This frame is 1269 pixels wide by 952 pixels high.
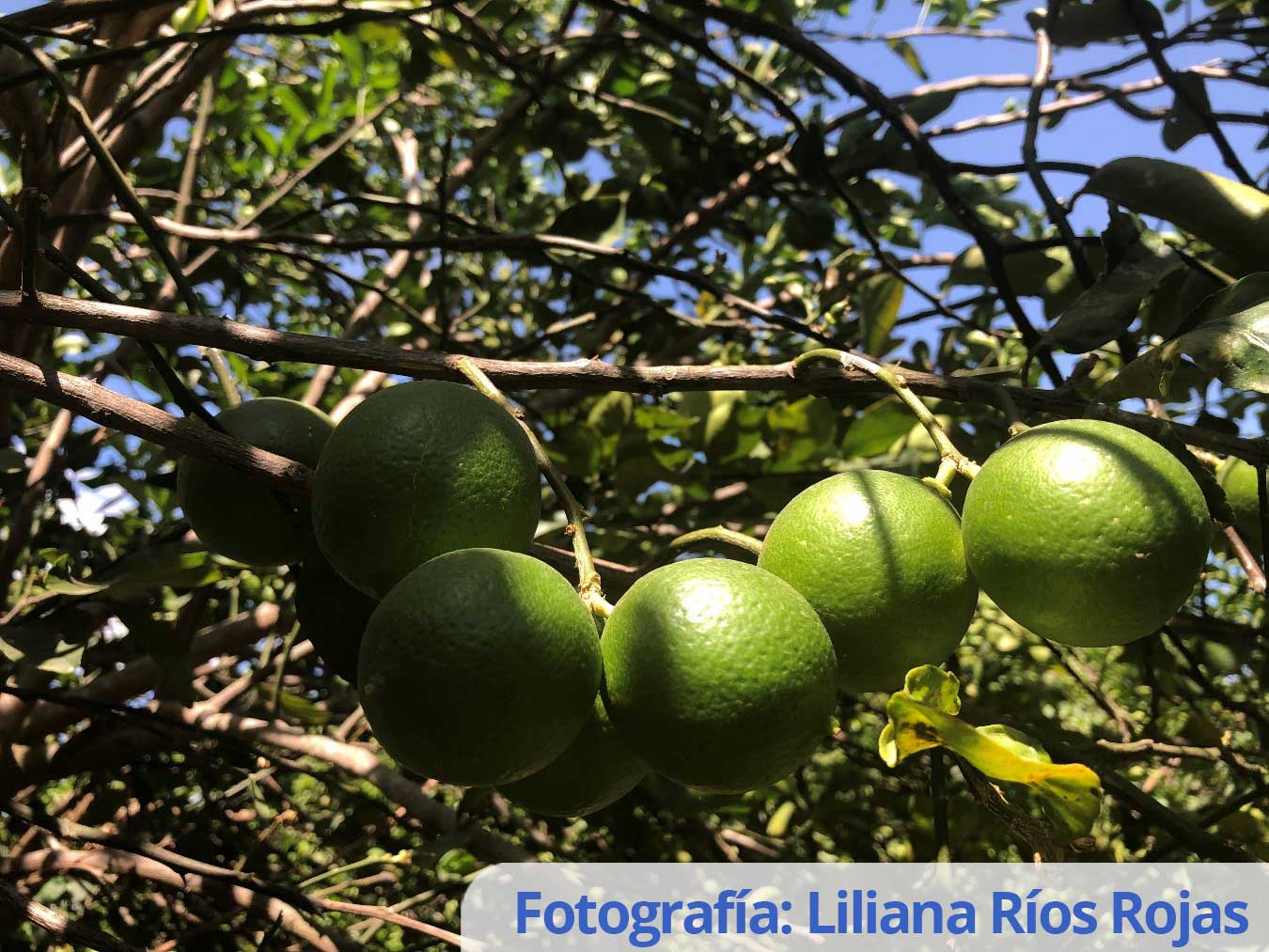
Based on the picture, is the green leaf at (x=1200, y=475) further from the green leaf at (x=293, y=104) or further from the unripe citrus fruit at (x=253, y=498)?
the green leaf at (x=293, y=104)

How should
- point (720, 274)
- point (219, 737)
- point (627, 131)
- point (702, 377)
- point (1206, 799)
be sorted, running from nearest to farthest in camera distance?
point (702, 377), point (219, 737), point (720, 274), point (627, 131), point (1206, 799)

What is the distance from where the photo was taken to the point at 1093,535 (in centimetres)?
93

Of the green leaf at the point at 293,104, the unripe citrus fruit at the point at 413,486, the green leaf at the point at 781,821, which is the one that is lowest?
the green leaf at the point at 781,821

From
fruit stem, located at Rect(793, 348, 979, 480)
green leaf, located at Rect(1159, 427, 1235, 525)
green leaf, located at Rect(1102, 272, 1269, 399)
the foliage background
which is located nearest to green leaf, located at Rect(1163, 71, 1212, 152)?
the foliage background

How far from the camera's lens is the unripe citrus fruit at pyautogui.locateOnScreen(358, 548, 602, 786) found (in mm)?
810

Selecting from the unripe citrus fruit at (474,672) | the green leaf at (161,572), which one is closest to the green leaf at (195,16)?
the green leaf at (161,572)

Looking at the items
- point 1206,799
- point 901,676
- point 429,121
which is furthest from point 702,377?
point 1206,799

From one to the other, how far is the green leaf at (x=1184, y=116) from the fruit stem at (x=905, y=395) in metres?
1.31

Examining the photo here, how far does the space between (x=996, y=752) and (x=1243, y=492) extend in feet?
3.37

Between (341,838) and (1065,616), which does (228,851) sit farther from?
(1065,616)

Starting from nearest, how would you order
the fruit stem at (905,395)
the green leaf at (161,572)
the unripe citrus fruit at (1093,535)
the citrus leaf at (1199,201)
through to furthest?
the unripe citrus fruit at (1093,535)
the fruit stem at (905,395)
the citrus leaf at (1199,201)
the green leaf at (161,572)

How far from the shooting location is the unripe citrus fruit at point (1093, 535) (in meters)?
0.93

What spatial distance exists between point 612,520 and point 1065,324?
4.13ft

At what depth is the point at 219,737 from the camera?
1908 millimetres
